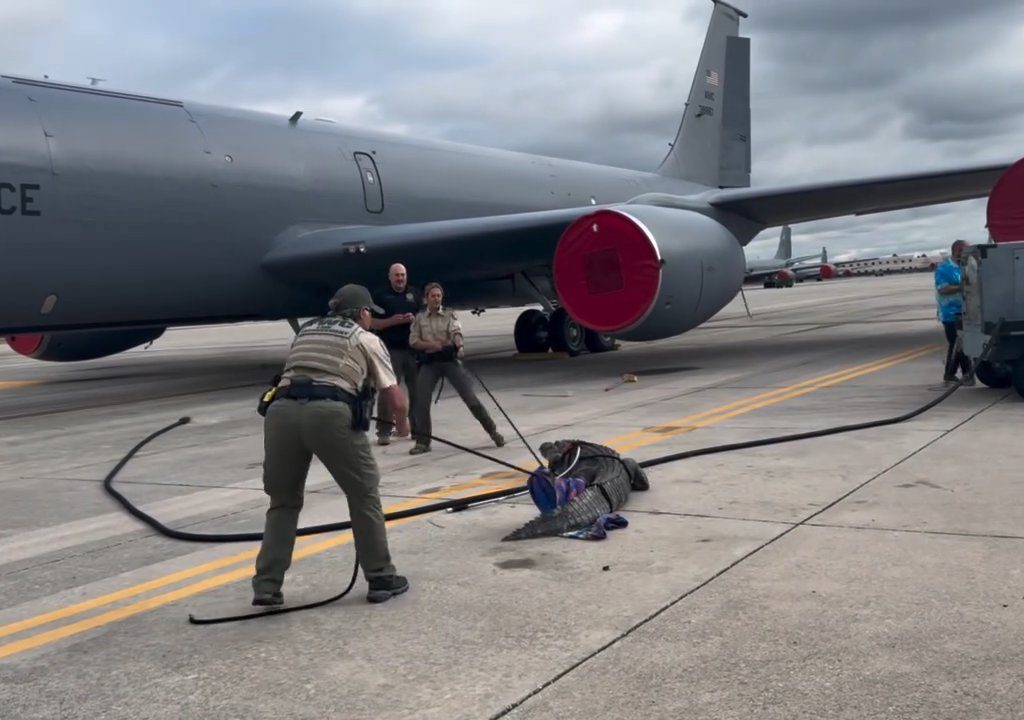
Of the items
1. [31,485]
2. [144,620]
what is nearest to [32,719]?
[144,620]

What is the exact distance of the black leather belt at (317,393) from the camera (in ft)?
13.9

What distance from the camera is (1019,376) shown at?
909 centimetres

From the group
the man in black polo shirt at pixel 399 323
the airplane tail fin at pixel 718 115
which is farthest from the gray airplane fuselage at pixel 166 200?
the airplane tail fin at pixel 718 115

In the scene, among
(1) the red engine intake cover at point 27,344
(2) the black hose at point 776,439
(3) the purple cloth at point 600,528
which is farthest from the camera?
(1) the red engine intake cover at point 27,344

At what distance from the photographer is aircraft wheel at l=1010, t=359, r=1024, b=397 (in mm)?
9039

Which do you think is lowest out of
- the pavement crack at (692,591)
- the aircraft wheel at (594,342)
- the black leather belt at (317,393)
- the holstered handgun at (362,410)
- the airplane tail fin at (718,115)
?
the pavement crack at (692,591)

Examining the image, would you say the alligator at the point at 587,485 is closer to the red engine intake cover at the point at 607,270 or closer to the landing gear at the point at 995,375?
the landing gear at the point at 995,375

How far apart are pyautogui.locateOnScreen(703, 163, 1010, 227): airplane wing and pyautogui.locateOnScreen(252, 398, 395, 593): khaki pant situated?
39.1 feet

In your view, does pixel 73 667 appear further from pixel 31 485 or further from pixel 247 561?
pixel 31 485

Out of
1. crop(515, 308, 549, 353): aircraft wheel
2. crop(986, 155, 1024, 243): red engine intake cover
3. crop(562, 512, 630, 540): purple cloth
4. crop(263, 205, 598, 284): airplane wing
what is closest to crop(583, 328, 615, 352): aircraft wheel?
crop(515, 308, 549, 353): aircraft wheel

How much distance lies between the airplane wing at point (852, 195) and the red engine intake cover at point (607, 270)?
143 inches

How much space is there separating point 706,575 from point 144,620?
7.77 feet

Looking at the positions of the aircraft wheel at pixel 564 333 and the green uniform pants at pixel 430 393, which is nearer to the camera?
the green uniform pants at pixel 430 393

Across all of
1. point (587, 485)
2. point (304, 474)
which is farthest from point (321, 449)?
point (587, 485)
